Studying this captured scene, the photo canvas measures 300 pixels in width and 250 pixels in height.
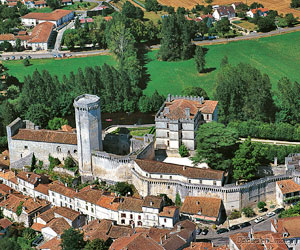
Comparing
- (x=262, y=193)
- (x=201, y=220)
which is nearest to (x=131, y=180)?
(x=201, y=220)

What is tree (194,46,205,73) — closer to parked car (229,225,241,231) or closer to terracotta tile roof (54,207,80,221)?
terracotta tile roof (54,207,80,221)

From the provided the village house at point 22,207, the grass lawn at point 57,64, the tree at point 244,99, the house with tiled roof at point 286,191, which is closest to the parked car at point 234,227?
the house with tiled roof at point 286,191

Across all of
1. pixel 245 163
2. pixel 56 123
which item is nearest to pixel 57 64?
pixel 56 123

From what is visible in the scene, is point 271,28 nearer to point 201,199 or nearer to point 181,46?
point 181,46

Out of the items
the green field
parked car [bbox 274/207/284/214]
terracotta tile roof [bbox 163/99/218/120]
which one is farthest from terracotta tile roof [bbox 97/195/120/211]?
the green field

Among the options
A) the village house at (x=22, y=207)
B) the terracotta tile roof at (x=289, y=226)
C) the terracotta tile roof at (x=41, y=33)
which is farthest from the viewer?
the terracotta tile roof at (x=41, y=33)

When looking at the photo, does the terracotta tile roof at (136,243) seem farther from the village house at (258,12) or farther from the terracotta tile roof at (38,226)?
the village house at (258,12)
